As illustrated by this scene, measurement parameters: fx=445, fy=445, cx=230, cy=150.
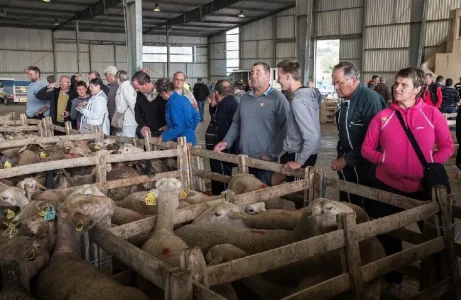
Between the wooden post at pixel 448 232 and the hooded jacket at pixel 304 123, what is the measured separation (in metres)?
1.28

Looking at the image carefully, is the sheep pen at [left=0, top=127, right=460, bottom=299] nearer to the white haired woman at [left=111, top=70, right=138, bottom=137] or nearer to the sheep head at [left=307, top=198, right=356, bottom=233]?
the sheep head at [left=307, top=198, right=356, bottom=233]

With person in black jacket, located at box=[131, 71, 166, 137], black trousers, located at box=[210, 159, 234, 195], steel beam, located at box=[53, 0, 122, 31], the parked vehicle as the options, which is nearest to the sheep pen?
black trousers, located at box=[210, 159, 234, 195]

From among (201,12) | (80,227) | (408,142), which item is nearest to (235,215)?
(80,227)

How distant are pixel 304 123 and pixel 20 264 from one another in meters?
2.44

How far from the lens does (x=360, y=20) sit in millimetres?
22469

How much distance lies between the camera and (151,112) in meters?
6.05

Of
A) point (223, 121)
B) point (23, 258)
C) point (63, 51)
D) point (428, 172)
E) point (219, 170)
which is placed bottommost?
point (219, 170)

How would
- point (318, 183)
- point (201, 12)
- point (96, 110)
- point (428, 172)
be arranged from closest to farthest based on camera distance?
1. point (428, 172)
2. point (318, 183)
3. point (96, 110)
4. point (201, 12)

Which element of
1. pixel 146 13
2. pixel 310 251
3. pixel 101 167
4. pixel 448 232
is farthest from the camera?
pixel 146 13

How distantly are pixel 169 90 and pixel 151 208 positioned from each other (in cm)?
215

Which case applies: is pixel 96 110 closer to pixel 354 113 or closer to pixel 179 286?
pixel 354 113

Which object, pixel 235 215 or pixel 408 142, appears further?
pixel 235 215

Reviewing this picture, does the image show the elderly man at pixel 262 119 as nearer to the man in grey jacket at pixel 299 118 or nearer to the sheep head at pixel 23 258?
the man in grey jacket at pixel 299 118

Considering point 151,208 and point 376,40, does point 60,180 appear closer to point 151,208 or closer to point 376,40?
point 151,208
